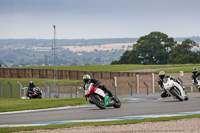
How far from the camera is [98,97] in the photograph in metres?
21.0

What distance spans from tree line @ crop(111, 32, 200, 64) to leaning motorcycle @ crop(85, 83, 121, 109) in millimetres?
111367

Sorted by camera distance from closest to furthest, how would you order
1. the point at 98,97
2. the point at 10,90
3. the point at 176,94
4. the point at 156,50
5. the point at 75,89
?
the point at 98,97, the point at 176,94, the point at 10,90, the point at 75,89, the point at 156,50

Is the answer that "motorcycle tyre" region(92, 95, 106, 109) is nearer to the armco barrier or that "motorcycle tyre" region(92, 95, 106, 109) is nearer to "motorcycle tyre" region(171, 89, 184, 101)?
"motorcycle tyre" region(171, 89, 184, 101)

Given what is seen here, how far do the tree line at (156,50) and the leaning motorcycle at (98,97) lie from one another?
11137cm

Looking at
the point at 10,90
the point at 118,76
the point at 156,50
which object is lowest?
the point at 10,90

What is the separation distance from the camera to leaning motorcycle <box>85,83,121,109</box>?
68.3 feet

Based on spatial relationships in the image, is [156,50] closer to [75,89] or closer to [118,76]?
[118,76]

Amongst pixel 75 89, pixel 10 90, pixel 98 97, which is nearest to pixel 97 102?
pixel 98 97

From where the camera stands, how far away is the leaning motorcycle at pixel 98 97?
2081 centimetres

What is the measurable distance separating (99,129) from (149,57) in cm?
13175

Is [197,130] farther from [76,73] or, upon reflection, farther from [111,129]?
[76,73]

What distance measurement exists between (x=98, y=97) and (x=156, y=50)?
127228mm

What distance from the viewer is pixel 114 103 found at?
71.3ft

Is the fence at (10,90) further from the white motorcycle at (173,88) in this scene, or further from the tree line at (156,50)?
the tree line at (156,50)
